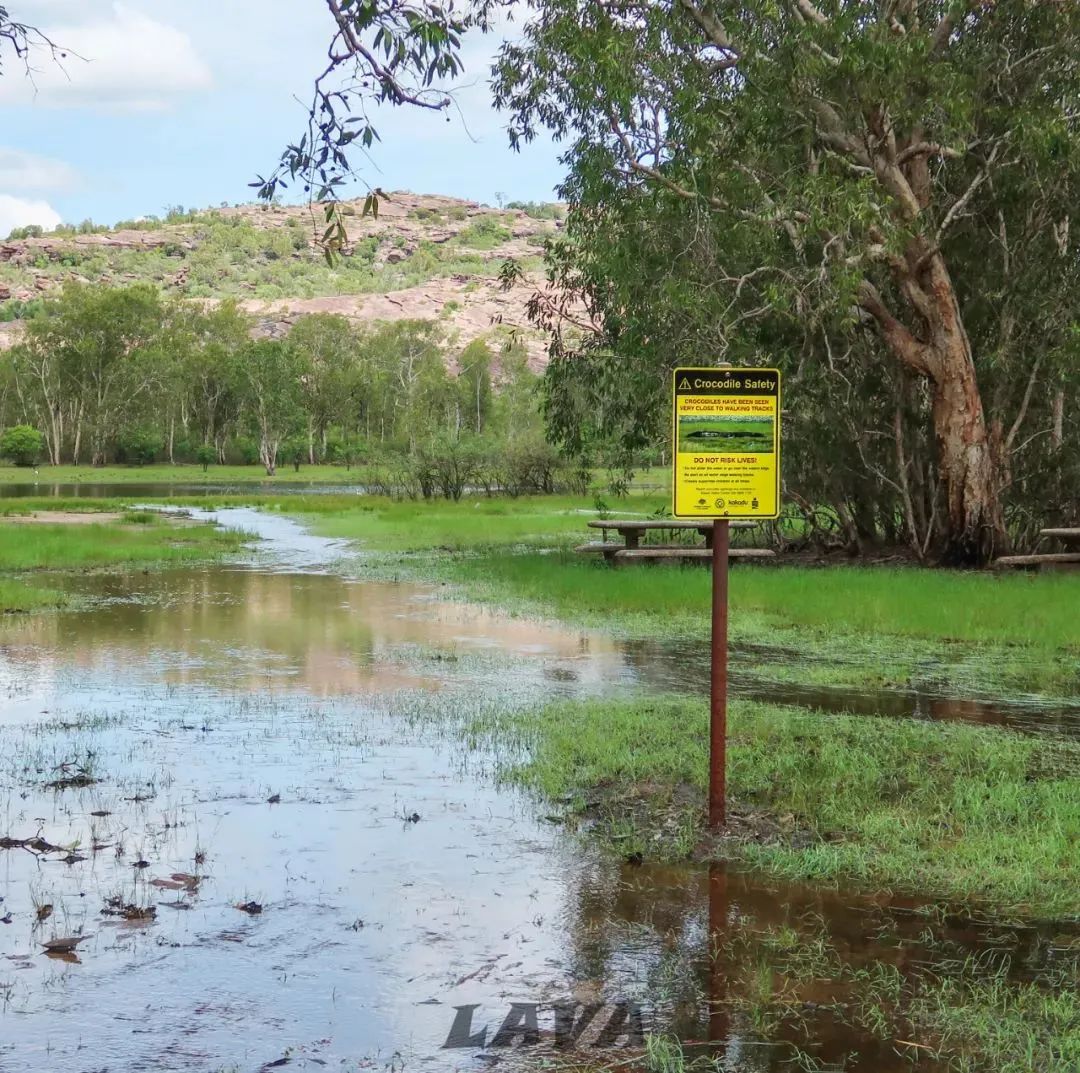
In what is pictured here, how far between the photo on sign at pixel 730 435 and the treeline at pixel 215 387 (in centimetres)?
Result: 6353

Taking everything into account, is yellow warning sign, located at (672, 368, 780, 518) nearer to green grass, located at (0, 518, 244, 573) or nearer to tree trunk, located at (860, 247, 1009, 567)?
tree trunk, located at (860, 247, 1009, 567)

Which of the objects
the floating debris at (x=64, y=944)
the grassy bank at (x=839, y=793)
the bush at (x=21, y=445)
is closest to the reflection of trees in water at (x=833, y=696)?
the grassy bank at (x=839, y=793)

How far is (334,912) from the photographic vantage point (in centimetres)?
554

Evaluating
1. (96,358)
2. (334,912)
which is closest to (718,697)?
(334,912)

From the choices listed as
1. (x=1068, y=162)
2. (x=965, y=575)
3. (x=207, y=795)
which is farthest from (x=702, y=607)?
(x=207, y=795)

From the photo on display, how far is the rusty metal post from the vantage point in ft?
22.0

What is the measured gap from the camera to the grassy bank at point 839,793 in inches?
237

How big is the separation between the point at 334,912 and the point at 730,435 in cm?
291

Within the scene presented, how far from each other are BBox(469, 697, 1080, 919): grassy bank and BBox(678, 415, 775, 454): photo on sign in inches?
72.4

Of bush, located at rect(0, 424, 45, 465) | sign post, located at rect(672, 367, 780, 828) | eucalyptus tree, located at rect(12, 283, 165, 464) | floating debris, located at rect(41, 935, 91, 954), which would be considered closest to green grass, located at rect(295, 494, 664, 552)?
sign post, located at rect(672, 367, 780, 828)

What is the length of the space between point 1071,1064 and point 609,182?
1987 cm

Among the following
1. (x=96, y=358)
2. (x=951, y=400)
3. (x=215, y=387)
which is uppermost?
(x=96, y=358)

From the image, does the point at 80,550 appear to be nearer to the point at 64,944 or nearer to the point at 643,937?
the point at 64,944

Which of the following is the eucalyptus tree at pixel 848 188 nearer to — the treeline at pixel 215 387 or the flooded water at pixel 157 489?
the flooded water at pixel 157 489
